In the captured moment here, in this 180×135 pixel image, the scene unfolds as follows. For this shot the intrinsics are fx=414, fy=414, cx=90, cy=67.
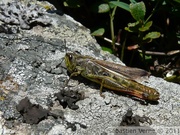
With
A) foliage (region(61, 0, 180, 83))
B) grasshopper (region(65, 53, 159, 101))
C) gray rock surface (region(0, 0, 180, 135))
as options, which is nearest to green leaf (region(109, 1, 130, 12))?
foliage (region(61, 0, 180, 83))

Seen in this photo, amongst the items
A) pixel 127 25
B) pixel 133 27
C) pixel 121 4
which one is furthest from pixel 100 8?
pixel 127 25

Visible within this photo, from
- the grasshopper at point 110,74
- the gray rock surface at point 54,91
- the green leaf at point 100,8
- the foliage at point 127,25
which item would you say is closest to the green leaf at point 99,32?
the foliage at point 127,25

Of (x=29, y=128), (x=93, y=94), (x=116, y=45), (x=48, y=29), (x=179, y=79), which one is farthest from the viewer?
(x=116, y=45)

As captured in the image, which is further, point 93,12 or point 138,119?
point 93,12

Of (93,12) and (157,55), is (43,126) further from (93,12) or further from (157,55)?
(157,55)

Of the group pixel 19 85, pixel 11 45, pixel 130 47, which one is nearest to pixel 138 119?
pixel 19 85

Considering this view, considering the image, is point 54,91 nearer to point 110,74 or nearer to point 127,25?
point 110,74

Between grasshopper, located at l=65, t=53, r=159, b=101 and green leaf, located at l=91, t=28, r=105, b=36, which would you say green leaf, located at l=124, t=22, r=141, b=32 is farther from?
grasshopper, located at l=65, t=53, r=159, b=101
